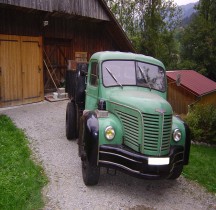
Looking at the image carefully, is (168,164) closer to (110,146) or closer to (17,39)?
(110,146)

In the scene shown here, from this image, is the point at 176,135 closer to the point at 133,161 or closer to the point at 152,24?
Result: the point at 133,161

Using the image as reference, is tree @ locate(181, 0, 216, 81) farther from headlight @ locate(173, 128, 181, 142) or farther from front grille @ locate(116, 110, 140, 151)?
front grille @ locate(116, 110, 140, 151)

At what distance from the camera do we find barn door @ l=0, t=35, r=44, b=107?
12016 mm

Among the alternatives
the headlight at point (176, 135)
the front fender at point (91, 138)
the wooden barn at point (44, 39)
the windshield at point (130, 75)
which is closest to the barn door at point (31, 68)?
the wooden barn at point (44, 39)

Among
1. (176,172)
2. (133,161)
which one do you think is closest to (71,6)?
(176,172)

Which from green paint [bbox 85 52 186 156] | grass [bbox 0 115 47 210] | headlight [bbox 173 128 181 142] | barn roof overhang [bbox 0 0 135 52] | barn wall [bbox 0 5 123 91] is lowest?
grass [bbox 0 115 47 210]

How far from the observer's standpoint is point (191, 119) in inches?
420

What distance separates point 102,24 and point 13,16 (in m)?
5.51

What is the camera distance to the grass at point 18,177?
4963 mm

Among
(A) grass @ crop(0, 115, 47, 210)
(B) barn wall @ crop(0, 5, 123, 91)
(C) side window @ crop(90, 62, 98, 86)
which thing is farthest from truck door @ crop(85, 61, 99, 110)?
(B) barn wall @ crop(0, 5, 123, 91)

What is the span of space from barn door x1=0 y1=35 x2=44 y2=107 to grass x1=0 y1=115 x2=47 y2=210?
443cm

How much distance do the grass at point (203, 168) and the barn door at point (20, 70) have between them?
25.5ft

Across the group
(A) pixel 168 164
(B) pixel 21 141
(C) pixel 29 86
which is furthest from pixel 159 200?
(C) pixel 29 86

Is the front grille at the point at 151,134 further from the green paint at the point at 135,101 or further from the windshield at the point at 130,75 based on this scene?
the windshield at the point at 130,75
